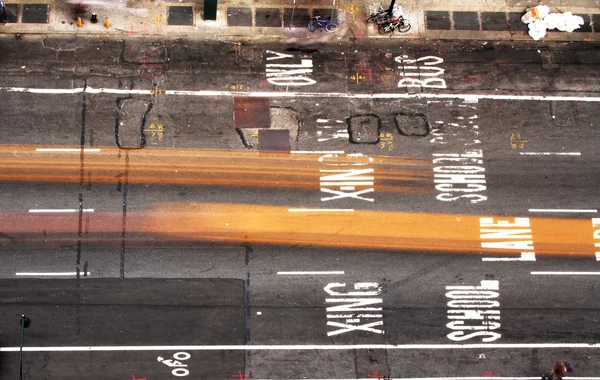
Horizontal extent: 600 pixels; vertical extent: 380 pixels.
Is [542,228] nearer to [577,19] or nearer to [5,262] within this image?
[577,19]

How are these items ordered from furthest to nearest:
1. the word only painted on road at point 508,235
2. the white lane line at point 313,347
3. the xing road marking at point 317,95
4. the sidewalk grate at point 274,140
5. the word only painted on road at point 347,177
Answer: the xing road marking at point 317,95
the sidewalk grate at point 274,140
the word only painted on road at point 347,177
the word only painted on road at point 508,235
the white lane line at point 313,347

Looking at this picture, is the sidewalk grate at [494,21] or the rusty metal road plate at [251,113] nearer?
the rusty metal road plate at [251,113]

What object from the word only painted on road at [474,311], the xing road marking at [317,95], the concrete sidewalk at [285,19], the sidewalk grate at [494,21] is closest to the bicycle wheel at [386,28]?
the concrete sidewalk at [285,19]

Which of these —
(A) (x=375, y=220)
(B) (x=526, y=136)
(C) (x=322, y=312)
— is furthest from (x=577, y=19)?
(C) (x=322, y=312)

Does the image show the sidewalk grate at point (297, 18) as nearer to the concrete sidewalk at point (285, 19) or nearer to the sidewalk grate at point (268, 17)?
the concrete sidewalk at point (285, 19)

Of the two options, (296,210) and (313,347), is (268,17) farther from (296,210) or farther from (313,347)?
(313,347)

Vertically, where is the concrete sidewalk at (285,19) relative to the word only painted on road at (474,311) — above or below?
above

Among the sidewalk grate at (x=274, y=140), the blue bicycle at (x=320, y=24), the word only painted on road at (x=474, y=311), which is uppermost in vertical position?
the blue bicycle at (x=320, y=24)
